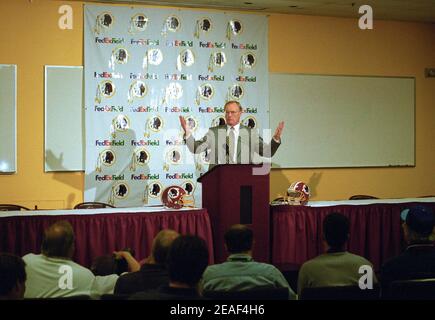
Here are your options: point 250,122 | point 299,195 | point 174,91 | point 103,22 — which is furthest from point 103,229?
point 250,122

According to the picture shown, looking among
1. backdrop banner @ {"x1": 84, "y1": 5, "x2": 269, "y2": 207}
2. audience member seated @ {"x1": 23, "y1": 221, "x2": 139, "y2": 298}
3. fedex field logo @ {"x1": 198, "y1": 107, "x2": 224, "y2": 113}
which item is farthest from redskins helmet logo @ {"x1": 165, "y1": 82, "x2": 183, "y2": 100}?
audience member seated @ {"x1": 23, "y1": 221, "x2": 139, "y2": 298}

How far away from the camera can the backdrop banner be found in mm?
6398

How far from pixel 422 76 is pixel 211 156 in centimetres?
323

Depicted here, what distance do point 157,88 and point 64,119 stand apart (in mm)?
1087

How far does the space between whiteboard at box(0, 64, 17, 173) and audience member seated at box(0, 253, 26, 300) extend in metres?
4.17

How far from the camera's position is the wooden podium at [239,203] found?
433cm

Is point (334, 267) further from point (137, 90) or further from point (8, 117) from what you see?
point (8, 117)

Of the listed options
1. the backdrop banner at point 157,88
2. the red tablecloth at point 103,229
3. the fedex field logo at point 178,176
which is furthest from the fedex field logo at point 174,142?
the red tablecloth at point 103,229

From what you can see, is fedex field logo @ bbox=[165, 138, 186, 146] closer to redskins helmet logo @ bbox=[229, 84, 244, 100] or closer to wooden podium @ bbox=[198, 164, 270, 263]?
redskins helmet logo @ bbox=[229, 84, 244, 100]

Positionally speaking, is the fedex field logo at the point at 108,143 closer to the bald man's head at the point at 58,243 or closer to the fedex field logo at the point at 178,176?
the fedex field logo at the point at 178,176

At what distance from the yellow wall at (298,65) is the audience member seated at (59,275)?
11.6 feet

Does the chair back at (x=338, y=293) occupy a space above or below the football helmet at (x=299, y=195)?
below

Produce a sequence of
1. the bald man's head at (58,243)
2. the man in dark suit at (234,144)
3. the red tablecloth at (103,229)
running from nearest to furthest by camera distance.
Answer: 1. the bald man's head at (58,243)
2. the red tablecloth at (103,229)
3. the man in dark suit at (234,144)
